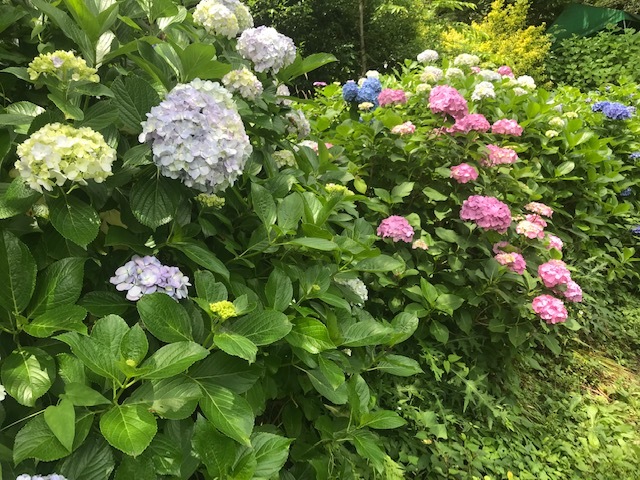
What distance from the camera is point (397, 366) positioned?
1427mm

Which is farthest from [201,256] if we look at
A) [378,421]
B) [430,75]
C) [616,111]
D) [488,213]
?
[616,111]

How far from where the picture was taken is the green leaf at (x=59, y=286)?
803 mm

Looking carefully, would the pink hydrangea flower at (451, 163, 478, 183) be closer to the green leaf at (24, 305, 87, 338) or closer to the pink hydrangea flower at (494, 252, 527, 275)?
the pink hydrangea flower at (494, 252, 527, 275)

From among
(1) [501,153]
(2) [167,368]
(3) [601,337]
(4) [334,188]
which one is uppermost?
(2) [167,368]

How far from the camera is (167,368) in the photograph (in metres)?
0.75

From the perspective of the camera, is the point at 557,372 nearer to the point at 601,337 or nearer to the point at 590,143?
the point at 601,337

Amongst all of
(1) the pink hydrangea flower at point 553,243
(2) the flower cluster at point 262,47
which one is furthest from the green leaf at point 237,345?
(1) the pink hydrangea flower at point 553,243

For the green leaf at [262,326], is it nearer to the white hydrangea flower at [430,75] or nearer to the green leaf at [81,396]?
the green leaf at [81,396]

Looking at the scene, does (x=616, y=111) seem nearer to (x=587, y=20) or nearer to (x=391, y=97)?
(x=391, y=97)

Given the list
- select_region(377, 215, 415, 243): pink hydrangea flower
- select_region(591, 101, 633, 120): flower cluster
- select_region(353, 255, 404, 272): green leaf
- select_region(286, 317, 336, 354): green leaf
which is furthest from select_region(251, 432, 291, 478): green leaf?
select_region(591, 101, 633, 120): flower cluster

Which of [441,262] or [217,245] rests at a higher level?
[217,245]

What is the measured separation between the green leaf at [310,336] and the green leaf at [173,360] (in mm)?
275

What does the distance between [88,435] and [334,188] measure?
97cm

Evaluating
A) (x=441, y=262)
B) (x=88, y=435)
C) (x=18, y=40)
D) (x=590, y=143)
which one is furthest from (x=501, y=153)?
(x=88, y=435)
